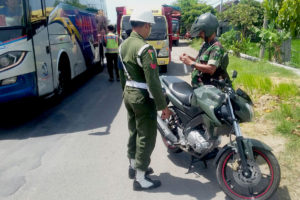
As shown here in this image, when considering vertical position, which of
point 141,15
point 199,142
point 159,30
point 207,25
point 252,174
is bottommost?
point 252,174

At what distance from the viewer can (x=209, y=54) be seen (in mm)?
3598

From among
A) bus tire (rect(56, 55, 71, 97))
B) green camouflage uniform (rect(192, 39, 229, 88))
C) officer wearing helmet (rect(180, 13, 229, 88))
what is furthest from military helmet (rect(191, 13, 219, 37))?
bus tire (rect(56, 55, 71, 97))

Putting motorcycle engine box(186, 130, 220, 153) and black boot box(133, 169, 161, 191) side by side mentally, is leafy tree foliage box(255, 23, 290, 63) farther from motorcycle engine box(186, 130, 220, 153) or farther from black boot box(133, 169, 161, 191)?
black boot box(133, 169, 161, 191)

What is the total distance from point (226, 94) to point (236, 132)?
387mm

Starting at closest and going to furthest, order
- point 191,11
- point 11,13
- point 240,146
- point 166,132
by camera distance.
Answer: point 240,146 → point 166,132 → point 11,13 → point 191,11

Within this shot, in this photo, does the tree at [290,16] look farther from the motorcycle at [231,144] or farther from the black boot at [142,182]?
the black boot at [142,182]

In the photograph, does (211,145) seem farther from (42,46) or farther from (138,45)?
(42,46)

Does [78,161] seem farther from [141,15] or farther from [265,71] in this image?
[265,71]

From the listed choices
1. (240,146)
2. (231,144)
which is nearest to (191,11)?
(231,144)

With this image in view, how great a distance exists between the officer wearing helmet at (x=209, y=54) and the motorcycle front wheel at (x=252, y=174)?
1088 mm

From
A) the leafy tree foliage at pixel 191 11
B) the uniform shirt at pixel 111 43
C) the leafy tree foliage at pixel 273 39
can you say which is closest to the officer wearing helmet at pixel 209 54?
the uniform shirt at pixel 111 43

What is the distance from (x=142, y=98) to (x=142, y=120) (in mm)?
247

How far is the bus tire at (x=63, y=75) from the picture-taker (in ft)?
23.1

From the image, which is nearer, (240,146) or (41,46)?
(240,146)
